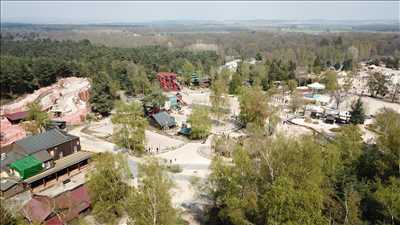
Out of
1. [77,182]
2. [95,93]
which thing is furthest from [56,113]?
[77,182]

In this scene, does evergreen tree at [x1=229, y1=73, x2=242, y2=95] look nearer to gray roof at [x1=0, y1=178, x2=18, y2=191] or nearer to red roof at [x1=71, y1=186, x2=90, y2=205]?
red roof at [x1=71, y1=186, x2=90, y2=205]

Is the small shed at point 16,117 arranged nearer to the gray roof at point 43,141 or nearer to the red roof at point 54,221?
the gray roof at point 43,141

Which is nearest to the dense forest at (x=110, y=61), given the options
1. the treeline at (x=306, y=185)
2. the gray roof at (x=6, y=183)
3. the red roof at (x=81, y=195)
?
the gray roof at (x=6, y=183)

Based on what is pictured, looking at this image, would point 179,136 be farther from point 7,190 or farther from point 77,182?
point 7,190

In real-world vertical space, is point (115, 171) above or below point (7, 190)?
above

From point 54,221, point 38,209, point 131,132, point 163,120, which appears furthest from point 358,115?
point 38,209
